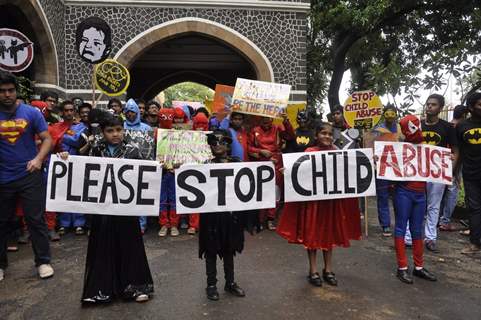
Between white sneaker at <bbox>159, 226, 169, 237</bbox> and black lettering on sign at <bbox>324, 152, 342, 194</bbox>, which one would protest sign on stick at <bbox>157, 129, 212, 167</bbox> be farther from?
black lettering on sign at <bbox>324, 152, 342, 194</bbox>

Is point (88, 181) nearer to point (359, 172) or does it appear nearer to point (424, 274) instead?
point (359, 172)

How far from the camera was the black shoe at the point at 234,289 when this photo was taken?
4.01 metres

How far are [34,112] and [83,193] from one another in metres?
1.12

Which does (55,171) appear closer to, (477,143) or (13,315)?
(13,315)

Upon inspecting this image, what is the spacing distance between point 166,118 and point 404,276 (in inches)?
149

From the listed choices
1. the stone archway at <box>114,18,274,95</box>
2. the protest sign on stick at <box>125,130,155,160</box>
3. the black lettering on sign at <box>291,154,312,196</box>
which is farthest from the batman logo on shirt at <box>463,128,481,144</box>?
the stone archway at <box>114,18,274,95</box>

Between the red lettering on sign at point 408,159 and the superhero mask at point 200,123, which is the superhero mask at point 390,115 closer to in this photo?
the red lettering on sign at point 408,159

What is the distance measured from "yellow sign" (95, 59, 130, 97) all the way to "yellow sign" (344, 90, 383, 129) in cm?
381

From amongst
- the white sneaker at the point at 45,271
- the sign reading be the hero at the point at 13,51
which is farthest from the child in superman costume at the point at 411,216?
the sign reading be the hero at the point at 13,51

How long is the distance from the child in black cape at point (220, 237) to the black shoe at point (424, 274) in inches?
75.0

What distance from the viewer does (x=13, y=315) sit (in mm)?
3631

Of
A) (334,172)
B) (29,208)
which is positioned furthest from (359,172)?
(29,208)

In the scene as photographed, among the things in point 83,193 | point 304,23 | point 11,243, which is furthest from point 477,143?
point 304,23

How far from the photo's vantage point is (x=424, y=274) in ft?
15.1
